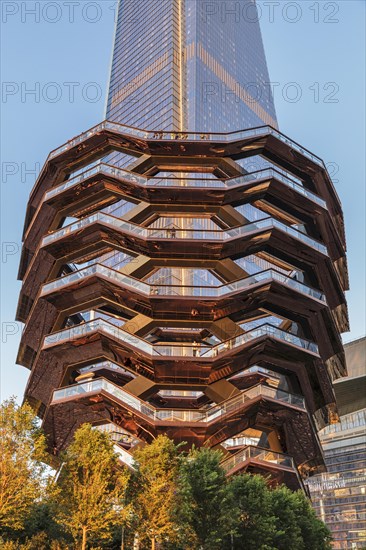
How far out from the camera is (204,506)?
32000 mm

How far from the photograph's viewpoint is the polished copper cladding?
156ft

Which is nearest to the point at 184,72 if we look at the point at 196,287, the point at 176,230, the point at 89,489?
the point at 176,230

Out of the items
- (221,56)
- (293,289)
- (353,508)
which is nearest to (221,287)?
(293,289)

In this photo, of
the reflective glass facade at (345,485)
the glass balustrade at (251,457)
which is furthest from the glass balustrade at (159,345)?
the reflective glass facade at (345,485)

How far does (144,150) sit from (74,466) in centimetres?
2913

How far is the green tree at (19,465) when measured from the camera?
30.2m

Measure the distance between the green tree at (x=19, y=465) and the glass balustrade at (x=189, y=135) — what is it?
27.7 metres

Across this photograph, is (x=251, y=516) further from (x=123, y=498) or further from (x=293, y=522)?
(x=123, y=498)

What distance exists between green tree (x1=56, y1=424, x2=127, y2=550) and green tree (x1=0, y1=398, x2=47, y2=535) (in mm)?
1214

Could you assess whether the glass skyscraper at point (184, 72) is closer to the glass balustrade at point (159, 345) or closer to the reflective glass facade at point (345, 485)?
the reflective glass facade at point (345, 485)

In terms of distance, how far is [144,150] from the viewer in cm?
5456

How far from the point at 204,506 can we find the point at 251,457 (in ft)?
40.3

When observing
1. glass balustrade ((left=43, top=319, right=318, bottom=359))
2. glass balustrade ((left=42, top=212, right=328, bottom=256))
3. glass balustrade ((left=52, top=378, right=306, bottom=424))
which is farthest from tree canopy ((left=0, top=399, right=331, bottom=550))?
glass balustrade ((left=42, top=212, right=328, bottom=256))

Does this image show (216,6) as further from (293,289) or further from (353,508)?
(293,289)
